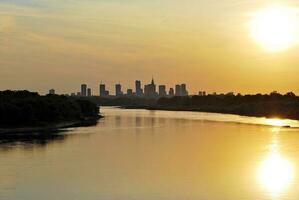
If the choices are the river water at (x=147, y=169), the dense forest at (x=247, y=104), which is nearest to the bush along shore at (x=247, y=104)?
the dense forest at (x=247, y=104)

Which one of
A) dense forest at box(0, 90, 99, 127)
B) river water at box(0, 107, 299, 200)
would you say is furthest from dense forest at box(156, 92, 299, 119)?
river water at box(0, 107, 299, 200)

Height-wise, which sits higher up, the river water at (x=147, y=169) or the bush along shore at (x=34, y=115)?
the bush along shore at (x=34, y=115)

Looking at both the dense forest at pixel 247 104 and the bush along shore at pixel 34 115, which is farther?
the dense forest at pixel 247 104

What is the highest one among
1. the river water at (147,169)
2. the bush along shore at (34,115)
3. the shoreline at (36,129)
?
the bush along shore at (34,115)

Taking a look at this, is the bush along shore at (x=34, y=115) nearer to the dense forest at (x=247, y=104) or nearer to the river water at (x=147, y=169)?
the river water at (x=147, y=169)

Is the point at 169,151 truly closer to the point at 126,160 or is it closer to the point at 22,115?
the point at 126,160

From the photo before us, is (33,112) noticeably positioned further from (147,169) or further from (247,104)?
(247,104)

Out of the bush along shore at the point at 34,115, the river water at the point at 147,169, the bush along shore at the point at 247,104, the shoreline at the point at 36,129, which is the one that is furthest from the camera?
the bush along shore at the point at 247,104

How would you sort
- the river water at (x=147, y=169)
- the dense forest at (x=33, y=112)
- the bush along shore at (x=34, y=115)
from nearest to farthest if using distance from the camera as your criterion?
the river water at (x=147, y=169) → the bush along shore at (x=34, y=115) → the dense forest at (x=33, y=112)
